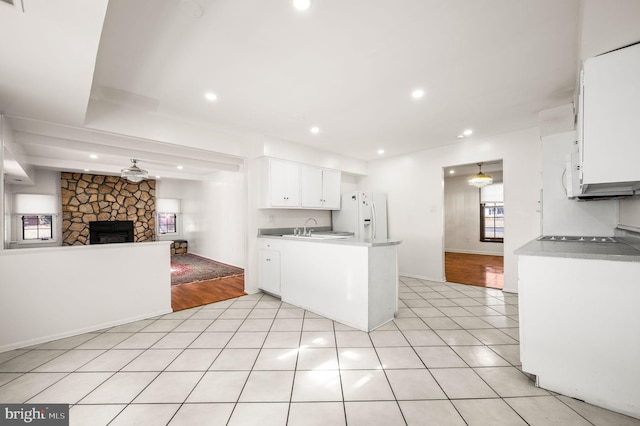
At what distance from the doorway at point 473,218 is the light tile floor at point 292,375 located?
475 cm

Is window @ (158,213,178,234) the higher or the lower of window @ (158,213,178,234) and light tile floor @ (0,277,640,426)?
the higher

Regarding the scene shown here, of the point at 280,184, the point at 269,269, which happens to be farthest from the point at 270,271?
the point at 280,184

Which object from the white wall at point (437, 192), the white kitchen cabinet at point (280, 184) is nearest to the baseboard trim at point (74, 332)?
the white kitchen cabinet at point (280, 184)

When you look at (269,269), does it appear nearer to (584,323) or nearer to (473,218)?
(584,323)

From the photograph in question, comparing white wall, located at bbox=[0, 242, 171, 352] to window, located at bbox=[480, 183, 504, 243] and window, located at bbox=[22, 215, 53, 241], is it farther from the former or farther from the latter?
window, located at bbox=[480, 183, 504, 243]

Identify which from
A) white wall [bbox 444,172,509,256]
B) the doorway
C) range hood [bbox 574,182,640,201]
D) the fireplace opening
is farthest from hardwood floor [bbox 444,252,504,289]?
the fireplace opening

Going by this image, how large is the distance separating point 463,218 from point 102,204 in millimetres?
10669

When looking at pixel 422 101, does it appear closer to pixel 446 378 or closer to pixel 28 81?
pixel 446 378

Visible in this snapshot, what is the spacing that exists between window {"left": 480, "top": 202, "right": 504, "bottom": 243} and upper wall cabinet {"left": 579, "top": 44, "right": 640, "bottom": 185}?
6957 mm

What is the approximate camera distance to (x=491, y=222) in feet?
25.4

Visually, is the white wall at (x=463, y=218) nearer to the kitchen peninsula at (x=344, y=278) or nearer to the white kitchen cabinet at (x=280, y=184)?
the white kitchen cabinet at (x=280, y=184)

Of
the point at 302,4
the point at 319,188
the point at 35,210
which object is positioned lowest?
the point at 35,210

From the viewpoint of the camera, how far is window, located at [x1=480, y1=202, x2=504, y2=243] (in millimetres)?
7609

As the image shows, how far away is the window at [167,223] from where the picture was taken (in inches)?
306
